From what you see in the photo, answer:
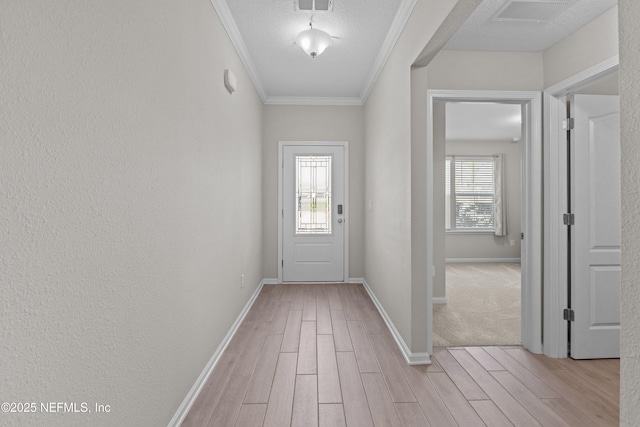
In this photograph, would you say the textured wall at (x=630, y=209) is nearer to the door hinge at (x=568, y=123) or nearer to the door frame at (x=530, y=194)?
the door frame at (x=530, y=194)

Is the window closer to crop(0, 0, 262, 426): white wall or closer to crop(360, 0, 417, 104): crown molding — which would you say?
crop(360, 0, 417, 104): crown molding

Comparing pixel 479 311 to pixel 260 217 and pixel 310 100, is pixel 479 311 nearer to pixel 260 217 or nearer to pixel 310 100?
pixel 260 217

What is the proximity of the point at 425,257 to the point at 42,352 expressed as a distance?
2.18m

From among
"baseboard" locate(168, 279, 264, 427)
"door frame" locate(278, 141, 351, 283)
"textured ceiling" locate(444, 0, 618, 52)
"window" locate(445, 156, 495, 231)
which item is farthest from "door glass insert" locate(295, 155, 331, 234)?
"window" locate(445, 156, 495, 231)

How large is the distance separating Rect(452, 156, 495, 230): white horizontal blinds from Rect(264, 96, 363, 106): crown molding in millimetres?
3389

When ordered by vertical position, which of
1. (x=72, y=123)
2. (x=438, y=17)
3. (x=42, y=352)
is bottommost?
(x=42, y=352)

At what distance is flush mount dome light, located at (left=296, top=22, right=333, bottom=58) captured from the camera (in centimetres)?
271

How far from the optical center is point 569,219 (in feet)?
8.13

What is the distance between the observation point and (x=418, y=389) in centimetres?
204

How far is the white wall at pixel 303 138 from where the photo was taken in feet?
15.4

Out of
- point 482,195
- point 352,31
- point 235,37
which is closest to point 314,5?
point 352,31

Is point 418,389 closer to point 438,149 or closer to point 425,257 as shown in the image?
point 425,257

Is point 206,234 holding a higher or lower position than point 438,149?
lower

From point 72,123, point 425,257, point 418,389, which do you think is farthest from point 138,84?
point 418,389
